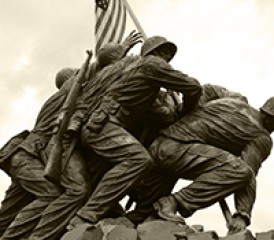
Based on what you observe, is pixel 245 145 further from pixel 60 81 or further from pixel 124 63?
pixel 60 81

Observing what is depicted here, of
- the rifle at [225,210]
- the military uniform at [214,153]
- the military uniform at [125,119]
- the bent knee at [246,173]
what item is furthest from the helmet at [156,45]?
the rifle at [225,210]

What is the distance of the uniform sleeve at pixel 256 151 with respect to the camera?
1013 cm

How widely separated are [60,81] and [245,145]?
266 cm

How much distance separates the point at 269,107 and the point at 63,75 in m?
2.71

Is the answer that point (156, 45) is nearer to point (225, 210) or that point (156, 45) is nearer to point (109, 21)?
point (225, 210)

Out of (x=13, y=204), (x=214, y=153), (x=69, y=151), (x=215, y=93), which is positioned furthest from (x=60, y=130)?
(x=215, y=93)

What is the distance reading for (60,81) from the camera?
37.6 feet

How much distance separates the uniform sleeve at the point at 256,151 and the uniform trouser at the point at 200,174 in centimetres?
25

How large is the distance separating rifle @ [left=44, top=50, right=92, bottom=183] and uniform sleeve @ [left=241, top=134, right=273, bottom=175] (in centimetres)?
204

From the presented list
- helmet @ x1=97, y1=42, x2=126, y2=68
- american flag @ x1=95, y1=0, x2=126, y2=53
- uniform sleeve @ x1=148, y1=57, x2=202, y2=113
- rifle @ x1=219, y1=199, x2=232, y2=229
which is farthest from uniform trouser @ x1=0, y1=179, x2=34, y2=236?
american flag @ x1=95, y1=0, x2=126, y2=53

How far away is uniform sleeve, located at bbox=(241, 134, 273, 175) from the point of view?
10133mm

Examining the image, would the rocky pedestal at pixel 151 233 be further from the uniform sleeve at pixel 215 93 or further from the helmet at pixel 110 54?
the helmet at pixel 110 54

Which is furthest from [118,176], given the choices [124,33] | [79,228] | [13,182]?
[124,33]

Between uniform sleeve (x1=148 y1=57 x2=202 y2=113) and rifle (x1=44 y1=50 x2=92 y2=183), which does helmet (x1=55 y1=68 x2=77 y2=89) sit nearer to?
rifle (x1=44 y1=50 x2=92 y2=183)
